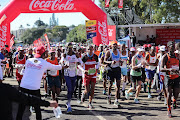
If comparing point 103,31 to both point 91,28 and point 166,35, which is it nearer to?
point 91,28

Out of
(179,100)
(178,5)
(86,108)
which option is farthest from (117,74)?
(178,5)

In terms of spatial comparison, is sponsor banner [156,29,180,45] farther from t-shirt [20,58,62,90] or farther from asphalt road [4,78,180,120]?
t-shirt [20,58,62,90]

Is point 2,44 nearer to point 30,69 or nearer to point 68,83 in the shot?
point 68,83

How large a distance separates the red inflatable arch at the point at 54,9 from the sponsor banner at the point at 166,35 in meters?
12.2

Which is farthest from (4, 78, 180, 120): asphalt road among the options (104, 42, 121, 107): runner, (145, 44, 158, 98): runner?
(145, 44, 158, 98): runner

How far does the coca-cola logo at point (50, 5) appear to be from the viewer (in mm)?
13031

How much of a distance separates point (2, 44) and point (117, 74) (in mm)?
6627

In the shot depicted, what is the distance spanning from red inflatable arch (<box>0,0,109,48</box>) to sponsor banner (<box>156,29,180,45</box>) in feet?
40.0

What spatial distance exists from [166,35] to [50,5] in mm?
14889

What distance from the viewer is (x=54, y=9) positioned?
13.4 metres

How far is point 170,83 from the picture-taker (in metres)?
6.54

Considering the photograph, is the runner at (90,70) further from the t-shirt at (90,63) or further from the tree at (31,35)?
the tree at (31,35)

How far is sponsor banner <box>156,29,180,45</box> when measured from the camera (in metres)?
23.6

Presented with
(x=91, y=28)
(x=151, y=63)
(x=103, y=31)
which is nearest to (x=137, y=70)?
(x=151, y=63)
